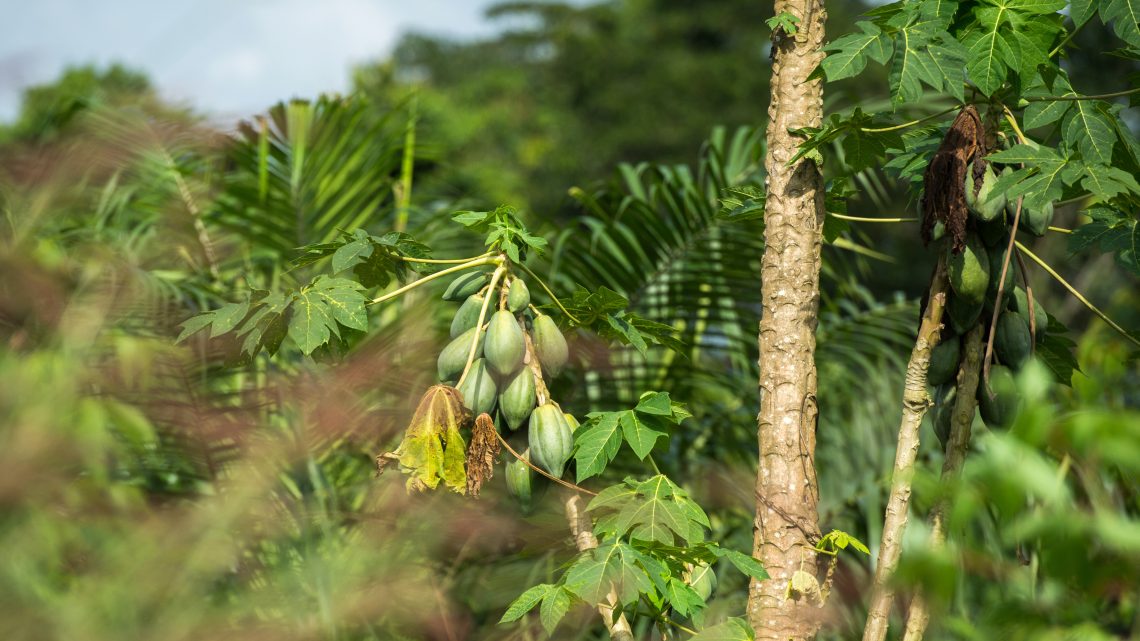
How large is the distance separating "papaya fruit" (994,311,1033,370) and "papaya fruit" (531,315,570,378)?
0.47m

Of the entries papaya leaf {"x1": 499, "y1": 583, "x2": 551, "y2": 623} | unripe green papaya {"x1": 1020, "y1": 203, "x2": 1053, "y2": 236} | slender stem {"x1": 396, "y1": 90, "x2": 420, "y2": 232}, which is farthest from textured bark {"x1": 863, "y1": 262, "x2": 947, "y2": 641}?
slender stem {"x1": 396, "y1": 90, "x2": 420, "y2": 232}

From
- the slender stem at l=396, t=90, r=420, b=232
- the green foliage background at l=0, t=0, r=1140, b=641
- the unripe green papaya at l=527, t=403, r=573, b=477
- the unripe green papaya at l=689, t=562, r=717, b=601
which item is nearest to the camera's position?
the green foliage background at l=0, t=0, r=1140, b=641

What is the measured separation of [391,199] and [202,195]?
53 cm

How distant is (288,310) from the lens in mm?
1240

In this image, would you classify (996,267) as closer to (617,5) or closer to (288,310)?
(288,310)

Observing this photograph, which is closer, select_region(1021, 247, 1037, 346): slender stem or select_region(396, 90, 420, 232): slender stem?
select_region(1021, 247, 1037, 346): slender stem

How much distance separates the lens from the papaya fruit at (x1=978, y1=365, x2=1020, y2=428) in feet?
3.48

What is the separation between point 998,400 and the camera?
108cm

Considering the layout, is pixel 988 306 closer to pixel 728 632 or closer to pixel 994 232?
pixel 994 232

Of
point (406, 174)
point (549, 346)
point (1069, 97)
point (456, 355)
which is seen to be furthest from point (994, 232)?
point (406, 174)

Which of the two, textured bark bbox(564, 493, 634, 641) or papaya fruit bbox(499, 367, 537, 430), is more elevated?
papaya fruit bbox(499, 367, 537, 430)

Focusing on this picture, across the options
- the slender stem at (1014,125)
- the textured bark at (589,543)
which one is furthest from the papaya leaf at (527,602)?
the slender stem at (1014,125)

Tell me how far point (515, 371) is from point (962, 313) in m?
0.48

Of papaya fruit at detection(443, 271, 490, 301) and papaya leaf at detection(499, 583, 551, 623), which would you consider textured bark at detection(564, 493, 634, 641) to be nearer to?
papaya leaf at detection(499, 583, 551, 623)
